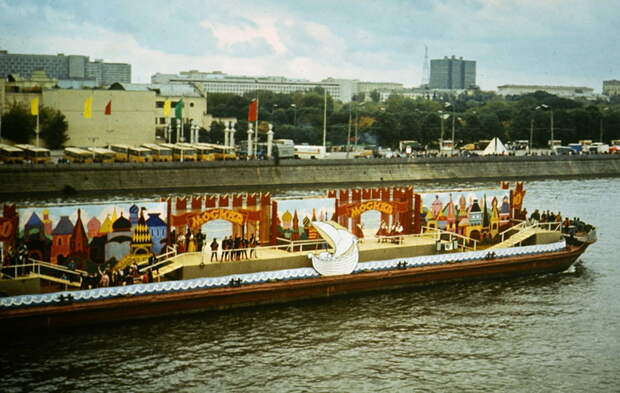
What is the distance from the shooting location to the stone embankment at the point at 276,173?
6153 centimetres

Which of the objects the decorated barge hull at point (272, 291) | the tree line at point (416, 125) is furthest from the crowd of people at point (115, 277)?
the tree line at point (416, 125)

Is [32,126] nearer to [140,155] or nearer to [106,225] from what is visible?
[140,155]

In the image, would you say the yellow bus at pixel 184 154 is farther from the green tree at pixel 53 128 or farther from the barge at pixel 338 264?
the barge at pixel 338 264

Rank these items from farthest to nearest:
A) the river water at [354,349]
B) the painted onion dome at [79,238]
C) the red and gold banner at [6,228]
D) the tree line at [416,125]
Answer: the tree line at [416,125]
the painted onion dome at [79,238]
the red and gold banner at [6,228]
the river water at [354,349]

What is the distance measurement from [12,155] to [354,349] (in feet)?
158

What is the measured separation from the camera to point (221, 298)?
2833cm

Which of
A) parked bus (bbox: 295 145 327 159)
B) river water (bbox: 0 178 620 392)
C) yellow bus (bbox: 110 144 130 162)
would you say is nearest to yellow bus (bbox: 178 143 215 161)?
yellow bus (bbox: 110 144 130 162)

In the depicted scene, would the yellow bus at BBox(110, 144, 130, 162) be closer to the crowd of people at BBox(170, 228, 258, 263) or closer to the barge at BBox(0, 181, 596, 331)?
the barge at BBox(0, 181, 596, 331)

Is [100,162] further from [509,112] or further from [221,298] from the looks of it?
[509,112]

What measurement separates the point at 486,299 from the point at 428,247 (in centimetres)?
352

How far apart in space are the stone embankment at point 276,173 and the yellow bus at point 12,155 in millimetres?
3937

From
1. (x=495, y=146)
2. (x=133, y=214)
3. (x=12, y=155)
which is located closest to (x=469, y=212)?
(x=133, y=214)

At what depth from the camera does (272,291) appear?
95.9 ft

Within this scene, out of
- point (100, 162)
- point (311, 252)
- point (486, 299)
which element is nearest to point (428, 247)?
point (486, 299)
